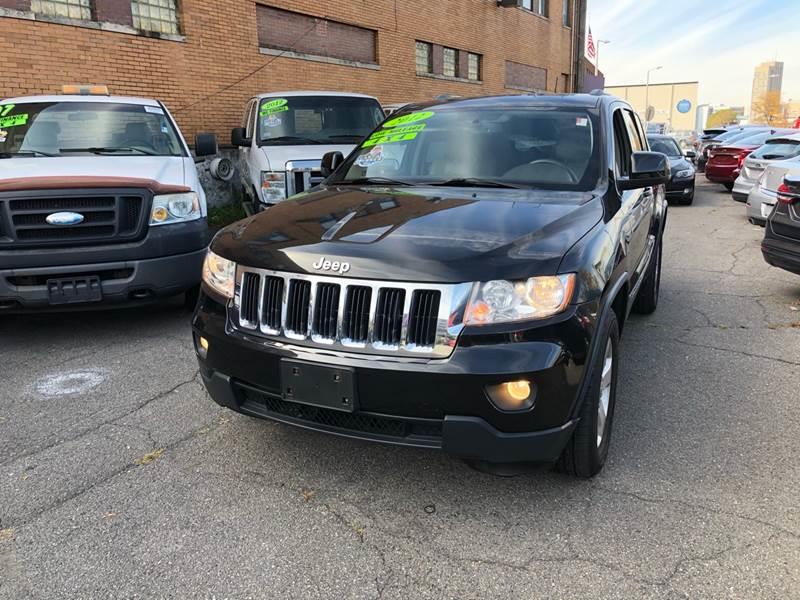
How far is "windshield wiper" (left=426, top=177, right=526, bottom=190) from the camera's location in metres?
3.43

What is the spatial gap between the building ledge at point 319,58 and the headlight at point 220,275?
1130cm

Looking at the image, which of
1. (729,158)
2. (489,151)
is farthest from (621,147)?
(729,158)

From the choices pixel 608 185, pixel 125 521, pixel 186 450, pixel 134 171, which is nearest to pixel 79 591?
pixel 125 521

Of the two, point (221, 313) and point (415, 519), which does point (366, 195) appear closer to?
point (221, 313)

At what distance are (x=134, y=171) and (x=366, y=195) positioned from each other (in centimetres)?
262

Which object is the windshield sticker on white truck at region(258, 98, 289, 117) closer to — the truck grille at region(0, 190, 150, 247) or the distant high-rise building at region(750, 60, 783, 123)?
the truck grille at region(0, 190, 150, 247)

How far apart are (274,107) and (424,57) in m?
11.0

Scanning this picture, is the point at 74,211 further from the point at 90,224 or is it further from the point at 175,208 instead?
the point at 175,208

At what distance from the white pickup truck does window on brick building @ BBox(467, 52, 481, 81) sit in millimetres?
12979

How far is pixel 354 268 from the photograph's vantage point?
96.4 inches

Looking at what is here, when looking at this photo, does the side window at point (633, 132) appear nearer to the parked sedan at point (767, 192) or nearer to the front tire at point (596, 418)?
the front tire at point (596, 418)

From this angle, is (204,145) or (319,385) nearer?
(319,385)

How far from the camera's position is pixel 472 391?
2320mm

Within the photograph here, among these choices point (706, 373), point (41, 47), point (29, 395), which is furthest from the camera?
point (41, 47)
